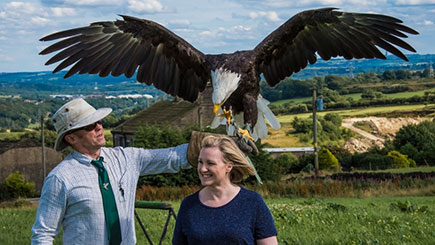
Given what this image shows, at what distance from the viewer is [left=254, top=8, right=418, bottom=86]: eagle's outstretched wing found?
6.16m

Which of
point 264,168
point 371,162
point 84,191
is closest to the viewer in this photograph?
point 84,191

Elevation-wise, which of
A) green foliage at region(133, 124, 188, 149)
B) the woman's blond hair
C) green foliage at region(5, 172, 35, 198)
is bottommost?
green foliage at region(5, 172, 35, 198)

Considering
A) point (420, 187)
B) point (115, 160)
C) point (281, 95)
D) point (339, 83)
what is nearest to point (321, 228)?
point (115, 160)

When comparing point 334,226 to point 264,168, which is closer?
point 334,226

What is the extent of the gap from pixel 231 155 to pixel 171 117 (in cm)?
4030

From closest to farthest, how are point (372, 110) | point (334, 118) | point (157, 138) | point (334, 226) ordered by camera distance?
point (334, 226), point (157, 138), point (334, 118), point (372, 110)

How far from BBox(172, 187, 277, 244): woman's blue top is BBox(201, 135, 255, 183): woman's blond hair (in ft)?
0.43

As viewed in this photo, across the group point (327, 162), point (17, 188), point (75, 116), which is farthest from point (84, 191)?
point (17, 188)

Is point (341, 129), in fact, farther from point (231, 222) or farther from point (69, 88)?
point (69, 88)

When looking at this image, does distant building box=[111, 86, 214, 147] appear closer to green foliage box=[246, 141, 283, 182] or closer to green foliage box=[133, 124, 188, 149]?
green foliage box=[133, 124, 188, 149]

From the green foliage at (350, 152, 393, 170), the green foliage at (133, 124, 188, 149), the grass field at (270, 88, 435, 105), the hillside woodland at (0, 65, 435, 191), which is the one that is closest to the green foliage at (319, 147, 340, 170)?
the hillside woodland at (0, 65, 435, 191)

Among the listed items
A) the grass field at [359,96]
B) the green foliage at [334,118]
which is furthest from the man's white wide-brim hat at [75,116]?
the grass field at [359,96]

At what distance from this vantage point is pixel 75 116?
10.6ft

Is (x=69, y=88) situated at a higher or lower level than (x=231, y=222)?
lower
